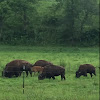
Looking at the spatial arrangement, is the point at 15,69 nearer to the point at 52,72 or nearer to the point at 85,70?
the point at 52,72

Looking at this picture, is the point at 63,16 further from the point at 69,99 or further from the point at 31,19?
the point at 69,99

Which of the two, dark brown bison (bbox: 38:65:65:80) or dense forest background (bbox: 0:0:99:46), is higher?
dense forest background (bbox: 0:0:99:46)

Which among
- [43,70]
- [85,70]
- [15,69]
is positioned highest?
[43,70]

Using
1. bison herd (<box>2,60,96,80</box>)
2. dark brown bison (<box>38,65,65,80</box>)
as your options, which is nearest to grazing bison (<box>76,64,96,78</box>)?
bison herd (<box>2,60,96,80</box>)

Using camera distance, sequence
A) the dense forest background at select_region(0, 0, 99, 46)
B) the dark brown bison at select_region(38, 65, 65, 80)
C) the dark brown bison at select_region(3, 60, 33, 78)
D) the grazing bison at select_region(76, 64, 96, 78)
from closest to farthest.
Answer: the dark brown bison at select_region(38, 65, 65, 80)
the dark brown bison at select_region(3, 60, 33, 78)
the grazing bison at select_region(76, 64, 96, 78)
the dense forest background at select_region(0, 0, 99, 46)

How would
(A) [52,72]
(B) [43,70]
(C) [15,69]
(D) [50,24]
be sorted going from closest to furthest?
(A) [52,72] < (B) [43,70] < (C) [15,69] < (D) [50,24]

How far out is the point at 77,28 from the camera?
54.4 meters

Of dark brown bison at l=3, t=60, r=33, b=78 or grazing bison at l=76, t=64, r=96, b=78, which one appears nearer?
dark brown bison at l=3, t=60, r=33, b=78

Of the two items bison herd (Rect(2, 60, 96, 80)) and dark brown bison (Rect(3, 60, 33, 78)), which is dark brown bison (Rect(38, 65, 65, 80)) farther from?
dark brown bison (Rect(3, 60, 33, 78))

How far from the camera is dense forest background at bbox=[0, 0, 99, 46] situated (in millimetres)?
52656

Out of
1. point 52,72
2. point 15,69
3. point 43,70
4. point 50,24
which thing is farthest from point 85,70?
point 50,24

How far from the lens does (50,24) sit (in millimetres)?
56688

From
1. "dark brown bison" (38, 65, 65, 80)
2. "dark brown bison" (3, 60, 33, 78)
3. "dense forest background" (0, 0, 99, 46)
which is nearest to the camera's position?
"dark brown bison" (38, 65, 65, 80)

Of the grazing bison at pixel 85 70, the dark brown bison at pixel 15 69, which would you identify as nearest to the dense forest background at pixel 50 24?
the dark brown bison at pixel 15 69
